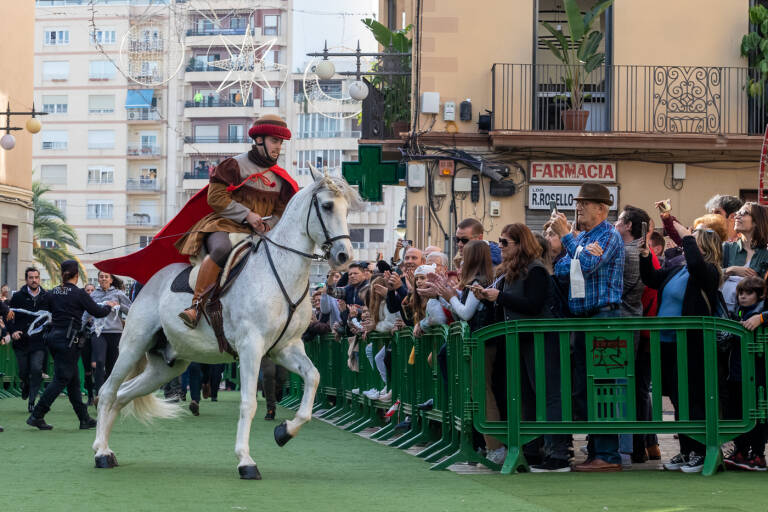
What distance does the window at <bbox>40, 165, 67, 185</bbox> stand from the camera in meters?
98.2

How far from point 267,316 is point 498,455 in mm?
2093

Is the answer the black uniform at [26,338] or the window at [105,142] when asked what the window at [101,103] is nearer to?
the window at [105,142]

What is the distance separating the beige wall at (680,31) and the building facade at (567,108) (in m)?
0.02

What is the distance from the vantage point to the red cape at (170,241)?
37.1 ft

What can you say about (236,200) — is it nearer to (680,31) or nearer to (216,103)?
(680,31)

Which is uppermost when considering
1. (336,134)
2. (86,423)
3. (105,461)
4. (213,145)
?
(336,134)

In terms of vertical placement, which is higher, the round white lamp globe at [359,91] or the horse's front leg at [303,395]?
the round white lamp globe at [359,91]

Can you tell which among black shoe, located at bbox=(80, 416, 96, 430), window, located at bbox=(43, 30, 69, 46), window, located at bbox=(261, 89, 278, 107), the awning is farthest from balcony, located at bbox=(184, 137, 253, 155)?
black shoe, located at bbox=(80, 416, 96, 430)

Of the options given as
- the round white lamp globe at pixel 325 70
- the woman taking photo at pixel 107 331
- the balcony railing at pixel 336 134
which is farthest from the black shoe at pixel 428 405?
the balcony railing at pixel 336 134

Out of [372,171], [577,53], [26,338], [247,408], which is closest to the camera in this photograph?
[247,408]

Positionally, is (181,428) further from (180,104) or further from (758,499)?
(180,104)

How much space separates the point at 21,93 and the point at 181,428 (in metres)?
32.6

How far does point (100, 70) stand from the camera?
9856 centimetres

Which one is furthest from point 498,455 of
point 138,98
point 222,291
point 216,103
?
point 216,103
